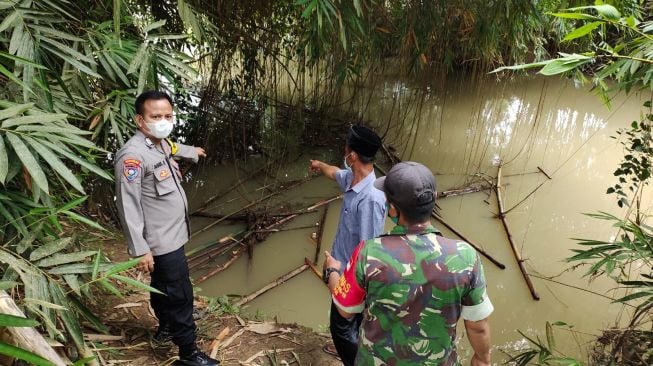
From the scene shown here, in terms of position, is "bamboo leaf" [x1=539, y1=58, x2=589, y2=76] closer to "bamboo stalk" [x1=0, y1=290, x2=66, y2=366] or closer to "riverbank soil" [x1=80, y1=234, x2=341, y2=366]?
"bamboo stalk" [x1=0, y1=290, x2=66, y2=366]

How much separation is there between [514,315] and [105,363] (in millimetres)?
2684

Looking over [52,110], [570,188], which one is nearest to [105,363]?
[52,110]

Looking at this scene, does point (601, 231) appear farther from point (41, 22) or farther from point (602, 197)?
point (41, 22)

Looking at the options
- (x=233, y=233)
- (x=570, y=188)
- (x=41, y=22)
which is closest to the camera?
(x=41, y=22)

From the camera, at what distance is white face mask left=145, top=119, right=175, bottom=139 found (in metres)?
1.65

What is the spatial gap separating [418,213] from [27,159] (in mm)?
1202

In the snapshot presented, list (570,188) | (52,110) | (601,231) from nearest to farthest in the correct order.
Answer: (52,110)
(601,231)
(570,188)

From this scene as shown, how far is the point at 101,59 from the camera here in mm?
2020

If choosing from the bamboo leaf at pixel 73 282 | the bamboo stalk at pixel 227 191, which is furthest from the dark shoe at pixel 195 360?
the bamboo stalk at pixel 227 191

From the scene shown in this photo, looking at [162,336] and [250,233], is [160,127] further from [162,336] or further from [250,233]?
[250,233]

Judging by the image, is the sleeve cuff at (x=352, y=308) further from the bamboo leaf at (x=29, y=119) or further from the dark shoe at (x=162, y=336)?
the dark shoe at (x=162, y=336)

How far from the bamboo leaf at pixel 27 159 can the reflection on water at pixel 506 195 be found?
6.22ft

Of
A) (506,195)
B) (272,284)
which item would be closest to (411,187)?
(272,284)

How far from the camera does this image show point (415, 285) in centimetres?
107
